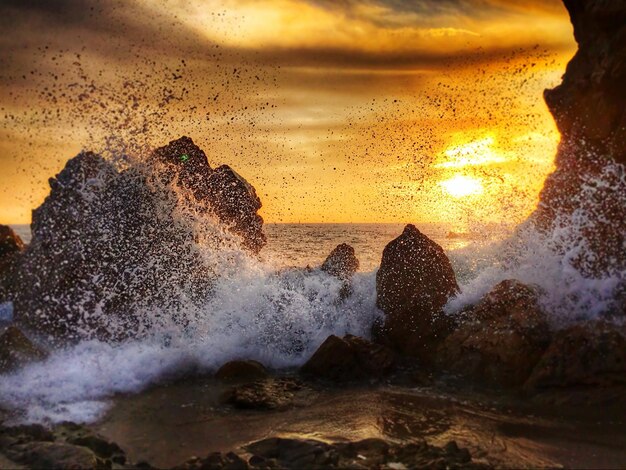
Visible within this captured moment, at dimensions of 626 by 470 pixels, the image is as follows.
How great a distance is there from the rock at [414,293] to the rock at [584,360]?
1.77 metres

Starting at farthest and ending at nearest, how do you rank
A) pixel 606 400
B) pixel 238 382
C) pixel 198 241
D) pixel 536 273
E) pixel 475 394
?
pixel 198 241
pixel 536 273
pixel 238 382
pixel 475 394
pixel 606 400

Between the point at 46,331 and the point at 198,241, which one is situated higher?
the point at 198,241

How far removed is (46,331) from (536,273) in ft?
29.4

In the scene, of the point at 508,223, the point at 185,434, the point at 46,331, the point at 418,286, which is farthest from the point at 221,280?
the point at 508,223

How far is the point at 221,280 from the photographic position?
10.7 metres

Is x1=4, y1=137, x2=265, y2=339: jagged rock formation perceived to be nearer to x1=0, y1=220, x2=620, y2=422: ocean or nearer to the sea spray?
x1=0, y1=220, x2=620, y2=422: ocean

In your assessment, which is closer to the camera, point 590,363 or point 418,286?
point 590,363

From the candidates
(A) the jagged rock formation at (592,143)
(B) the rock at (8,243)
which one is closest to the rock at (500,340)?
(A) the jagged rock formation at (592,143)

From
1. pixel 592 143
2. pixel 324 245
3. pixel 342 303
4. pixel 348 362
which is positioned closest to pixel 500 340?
pixel 348 362

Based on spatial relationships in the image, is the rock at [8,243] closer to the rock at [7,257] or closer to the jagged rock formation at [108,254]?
the rock at [7,257]

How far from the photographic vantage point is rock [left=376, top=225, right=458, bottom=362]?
846 cm

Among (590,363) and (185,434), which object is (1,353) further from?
(590,363)

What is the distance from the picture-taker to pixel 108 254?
10953mm

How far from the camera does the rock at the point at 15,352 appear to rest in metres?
7.18
